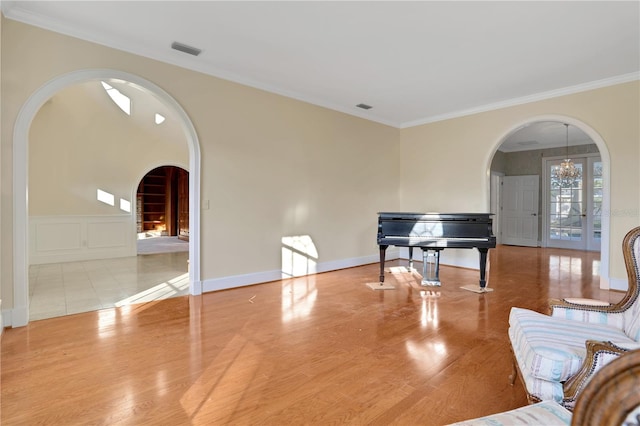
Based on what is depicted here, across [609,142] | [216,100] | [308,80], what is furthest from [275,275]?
[609,142]

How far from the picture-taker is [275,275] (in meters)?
4.74

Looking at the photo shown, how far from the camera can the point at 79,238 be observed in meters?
6.43

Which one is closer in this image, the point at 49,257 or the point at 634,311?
the point at 634,311

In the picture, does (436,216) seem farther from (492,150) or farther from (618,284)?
(618,284)

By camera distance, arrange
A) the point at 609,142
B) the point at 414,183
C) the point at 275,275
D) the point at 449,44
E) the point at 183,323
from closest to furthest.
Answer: the point at 183,323, the point at 449,44, the point at 609,142, the point at 275,275, the point at 414,183

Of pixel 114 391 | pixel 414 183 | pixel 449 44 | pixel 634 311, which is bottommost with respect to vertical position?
pixel 114 391

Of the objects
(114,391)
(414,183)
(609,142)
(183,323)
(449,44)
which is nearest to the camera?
(114,391)

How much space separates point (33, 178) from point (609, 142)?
31.0ft

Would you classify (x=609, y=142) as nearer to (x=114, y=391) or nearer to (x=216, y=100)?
(x=216, y=100)

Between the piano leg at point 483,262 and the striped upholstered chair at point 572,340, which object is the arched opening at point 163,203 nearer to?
the piano leg at point 483,262

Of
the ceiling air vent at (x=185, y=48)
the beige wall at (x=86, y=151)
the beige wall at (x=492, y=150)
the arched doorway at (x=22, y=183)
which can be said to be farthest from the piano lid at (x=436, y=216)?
the beige wall at (x=86, y=151)

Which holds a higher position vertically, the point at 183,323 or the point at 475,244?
the point at 475,244

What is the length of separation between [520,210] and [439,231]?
668 cm

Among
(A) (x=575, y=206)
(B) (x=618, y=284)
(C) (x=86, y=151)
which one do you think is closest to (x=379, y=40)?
(B) (x=618, y=284)
